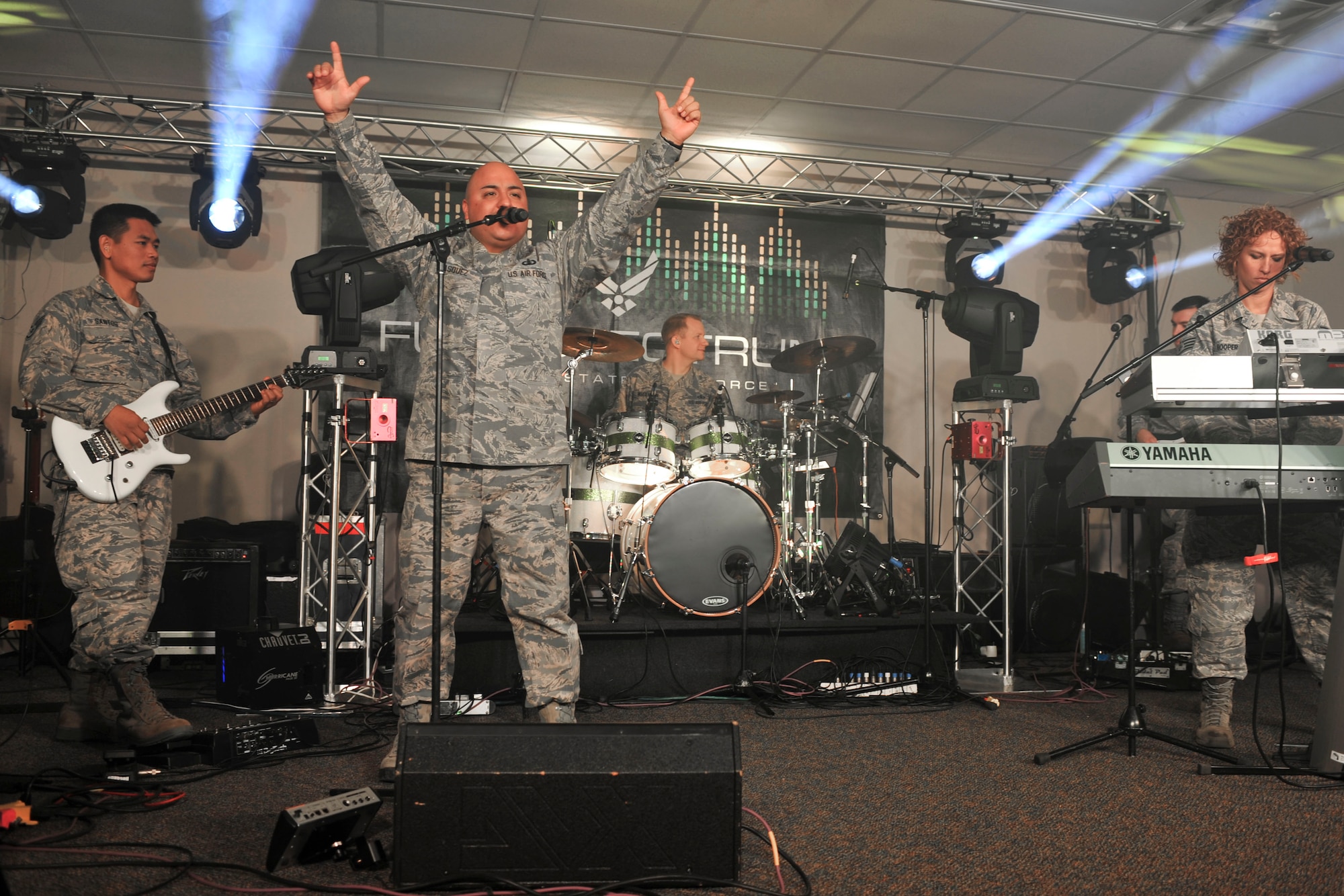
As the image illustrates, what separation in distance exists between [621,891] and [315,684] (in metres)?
2.76

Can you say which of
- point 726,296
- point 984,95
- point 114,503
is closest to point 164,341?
point 114,503

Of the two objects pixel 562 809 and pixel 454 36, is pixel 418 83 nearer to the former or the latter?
pixel 454 36

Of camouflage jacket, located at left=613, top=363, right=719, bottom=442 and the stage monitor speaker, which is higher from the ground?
camouflage jacket, located at left=613, top=363, right=719, bottom=442

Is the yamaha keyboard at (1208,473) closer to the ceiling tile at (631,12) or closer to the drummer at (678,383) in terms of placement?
the drummer at (678,383)

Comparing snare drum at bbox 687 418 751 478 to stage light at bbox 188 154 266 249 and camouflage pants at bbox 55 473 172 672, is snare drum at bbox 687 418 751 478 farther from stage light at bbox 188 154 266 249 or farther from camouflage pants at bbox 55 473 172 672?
stage light at bbox 188 154 266 249

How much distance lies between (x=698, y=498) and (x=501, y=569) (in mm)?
1648

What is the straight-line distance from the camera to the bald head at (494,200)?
3.10 m

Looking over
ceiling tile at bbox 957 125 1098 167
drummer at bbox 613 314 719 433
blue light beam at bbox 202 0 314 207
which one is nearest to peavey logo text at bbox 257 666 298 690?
drummer at bbox 613 314 719 433

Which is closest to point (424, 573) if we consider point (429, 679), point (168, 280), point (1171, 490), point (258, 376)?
point (429, 679)

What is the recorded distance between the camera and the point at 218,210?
5930mm

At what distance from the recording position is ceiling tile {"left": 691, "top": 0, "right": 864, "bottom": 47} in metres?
4.98

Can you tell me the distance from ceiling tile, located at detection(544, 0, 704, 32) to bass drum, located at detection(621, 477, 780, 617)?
2.55 m

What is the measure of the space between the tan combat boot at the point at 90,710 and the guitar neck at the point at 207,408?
97cm

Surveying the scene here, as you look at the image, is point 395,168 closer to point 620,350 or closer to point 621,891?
point 620,350
